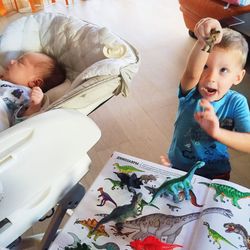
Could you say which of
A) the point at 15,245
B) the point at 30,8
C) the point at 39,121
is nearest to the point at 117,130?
the point at 15,245

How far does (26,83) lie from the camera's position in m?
1.12

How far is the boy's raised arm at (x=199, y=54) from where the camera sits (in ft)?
2.22

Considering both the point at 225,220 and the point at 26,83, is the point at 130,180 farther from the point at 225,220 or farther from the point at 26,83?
the point at 26,83

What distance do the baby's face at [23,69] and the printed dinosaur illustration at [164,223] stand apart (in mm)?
705

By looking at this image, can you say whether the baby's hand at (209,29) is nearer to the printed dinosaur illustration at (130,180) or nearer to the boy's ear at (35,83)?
the printed dinosaur illustration at (130,180)

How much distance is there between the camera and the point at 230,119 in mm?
820

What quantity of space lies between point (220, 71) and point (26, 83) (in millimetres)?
657

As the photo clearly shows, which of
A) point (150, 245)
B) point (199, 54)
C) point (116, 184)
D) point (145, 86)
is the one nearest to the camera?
point (150, 245)

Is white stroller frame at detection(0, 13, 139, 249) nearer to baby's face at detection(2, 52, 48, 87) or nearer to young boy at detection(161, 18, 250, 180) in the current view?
young boy at detection(161, 18, 250, 180)

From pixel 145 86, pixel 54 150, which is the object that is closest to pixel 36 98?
pixel 54 150

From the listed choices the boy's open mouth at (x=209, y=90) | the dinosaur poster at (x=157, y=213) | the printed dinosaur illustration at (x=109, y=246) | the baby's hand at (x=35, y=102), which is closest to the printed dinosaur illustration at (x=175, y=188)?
the dinosaur poster at (x=157, y=213)

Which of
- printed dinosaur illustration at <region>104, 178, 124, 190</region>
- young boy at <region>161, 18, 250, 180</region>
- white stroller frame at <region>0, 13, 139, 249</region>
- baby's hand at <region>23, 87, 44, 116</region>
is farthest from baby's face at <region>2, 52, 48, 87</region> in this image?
printed dinosaur illustration at <region>104, 178, 124, 190</region>

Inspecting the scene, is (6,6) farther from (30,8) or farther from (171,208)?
(171,208)

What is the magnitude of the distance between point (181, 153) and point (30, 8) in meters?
2.77
